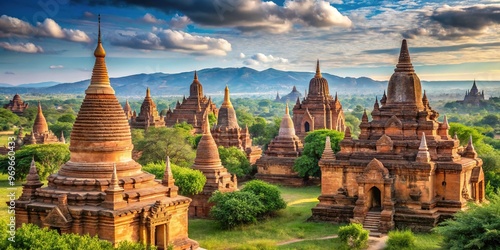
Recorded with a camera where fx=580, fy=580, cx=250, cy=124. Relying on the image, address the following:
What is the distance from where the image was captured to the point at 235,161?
4616 centimetres

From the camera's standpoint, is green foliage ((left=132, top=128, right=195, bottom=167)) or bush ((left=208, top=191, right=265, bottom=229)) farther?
green foliage ((left=132, top=128, right=195, bottom=167))

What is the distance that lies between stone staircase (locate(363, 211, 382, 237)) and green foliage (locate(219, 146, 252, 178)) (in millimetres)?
17998

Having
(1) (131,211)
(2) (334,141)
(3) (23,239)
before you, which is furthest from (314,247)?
(2) (334,141)

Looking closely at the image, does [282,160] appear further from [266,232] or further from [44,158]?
[44,158]

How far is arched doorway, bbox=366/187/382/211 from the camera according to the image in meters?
29.5

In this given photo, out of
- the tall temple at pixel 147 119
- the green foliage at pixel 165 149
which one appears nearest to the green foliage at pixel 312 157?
the green foliage at pixel 165 149

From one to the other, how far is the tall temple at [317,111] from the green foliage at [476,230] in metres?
37.4

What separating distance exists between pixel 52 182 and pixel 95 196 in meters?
2.14

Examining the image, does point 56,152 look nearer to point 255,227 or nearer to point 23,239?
point 255,227

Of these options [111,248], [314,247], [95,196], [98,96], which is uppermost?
[98,96]

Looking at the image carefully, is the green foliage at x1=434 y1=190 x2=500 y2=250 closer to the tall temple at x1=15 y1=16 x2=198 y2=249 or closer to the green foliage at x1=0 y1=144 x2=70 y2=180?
the tall temple at x1=15 y1=16 x2=198 y2=249

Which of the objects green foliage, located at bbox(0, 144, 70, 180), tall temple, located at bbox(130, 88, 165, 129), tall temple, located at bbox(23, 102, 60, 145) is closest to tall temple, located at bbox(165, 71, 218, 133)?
tall temple, located at bbox(130, 88, 165, 129)

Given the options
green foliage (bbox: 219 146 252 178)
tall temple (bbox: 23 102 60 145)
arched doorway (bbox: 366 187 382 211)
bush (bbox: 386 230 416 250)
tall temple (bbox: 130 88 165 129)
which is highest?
tall temple (bbox: 130 88 165 129)

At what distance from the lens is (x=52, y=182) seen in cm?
2011
